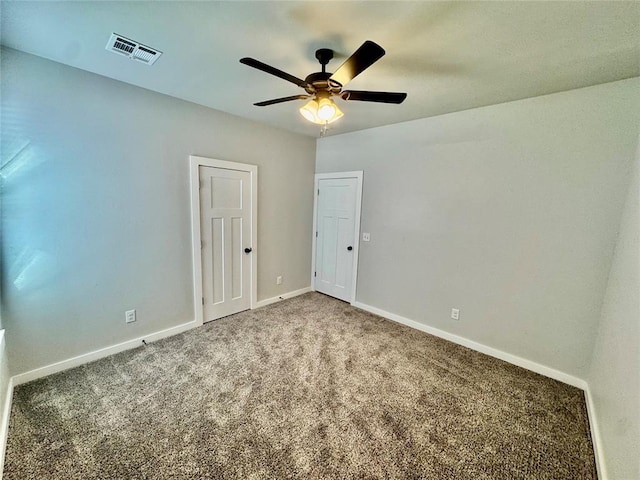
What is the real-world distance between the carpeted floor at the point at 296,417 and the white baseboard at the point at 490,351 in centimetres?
9

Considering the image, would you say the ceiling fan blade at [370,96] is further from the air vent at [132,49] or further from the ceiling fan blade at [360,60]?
the air vent at [132,49]

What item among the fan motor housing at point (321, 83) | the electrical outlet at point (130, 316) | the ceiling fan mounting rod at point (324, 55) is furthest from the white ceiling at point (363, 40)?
the electrical outlet at point (130, 316)

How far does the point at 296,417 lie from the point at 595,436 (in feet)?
6.63

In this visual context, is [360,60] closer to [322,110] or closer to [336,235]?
[322,110]

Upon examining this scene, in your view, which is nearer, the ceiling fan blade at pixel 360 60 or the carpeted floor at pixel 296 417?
the ceiling fan blade at pixel 360 60

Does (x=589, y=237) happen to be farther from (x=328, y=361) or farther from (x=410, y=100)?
(x=328, y=361)

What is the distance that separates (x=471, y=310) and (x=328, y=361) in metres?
1.66

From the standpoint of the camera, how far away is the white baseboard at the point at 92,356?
209 centimetres

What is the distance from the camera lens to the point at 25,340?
81.7 inches

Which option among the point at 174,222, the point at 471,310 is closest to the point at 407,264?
the point at 471,310

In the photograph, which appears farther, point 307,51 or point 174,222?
point 174,222

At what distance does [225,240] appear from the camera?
3295 millimetres

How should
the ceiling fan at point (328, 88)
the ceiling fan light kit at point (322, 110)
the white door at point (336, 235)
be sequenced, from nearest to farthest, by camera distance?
the ceiling fan at point (328, 88), the ceiling fan light kit at point (322, 110), the white door at point (336, 235)

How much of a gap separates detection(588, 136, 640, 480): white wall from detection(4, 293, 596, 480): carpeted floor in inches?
9.7
